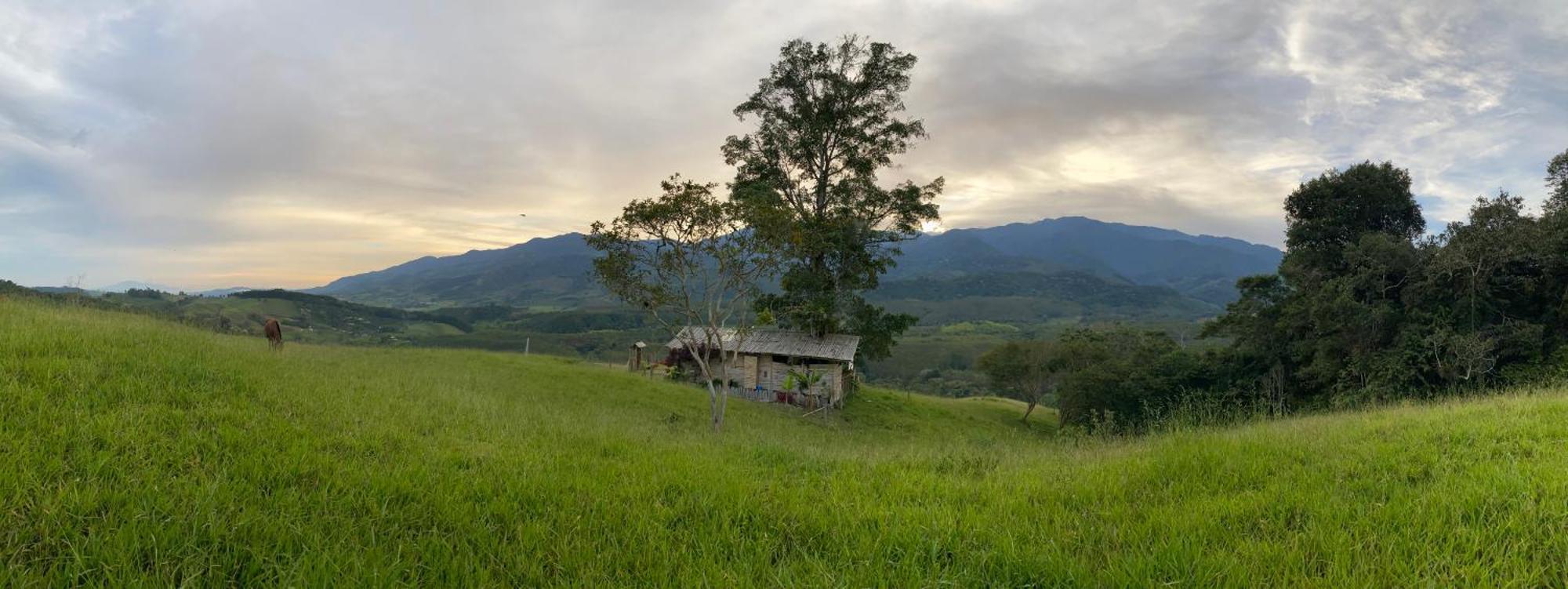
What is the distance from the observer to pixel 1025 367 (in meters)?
47.3

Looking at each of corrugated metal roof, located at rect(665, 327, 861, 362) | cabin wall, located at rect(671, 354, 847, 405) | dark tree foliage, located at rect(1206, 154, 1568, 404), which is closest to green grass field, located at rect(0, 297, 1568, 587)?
dark tree foliage, located at rect(1206, 154, 1568, 404)

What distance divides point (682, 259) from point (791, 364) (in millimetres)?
17095

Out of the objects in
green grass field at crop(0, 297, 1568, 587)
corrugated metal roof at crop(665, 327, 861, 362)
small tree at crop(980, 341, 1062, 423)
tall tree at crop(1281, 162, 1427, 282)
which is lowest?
small tree at crop(980, 341, 1062, 423)

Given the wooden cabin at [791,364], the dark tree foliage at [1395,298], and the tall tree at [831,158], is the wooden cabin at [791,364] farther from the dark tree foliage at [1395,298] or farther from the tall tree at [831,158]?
the dark tree foliage at [1395,298]

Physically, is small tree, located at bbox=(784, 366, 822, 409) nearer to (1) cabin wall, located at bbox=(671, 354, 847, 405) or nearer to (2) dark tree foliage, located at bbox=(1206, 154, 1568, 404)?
(1) cabin wall, located at bbox=(671, 354, 847, 405)

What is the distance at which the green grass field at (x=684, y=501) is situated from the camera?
295cm

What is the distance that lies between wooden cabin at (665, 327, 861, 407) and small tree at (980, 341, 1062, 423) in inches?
802

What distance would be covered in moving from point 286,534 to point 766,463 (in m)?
3.91

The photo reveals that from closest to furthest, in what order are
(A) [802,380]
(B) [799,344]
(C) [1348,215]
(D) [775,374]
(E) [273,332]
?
(E) [273,332], (C) [1348,215], (A) [802,380], (B) [799,344], (D) [775,374]

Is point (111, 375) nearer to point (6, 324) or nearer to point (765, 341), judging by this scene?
point (6, 324)

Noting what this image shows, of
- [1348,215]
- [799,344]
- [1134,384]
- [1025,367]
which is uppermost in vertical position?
[1348,215]

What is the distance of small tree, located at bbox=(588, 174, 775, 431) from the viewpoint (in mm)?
15617

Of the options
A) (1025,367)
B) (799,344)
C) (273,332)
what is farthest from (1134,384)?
(273,332)

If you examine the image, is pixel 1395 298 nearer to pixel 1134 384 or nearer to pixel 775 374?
pixel 1134 384
